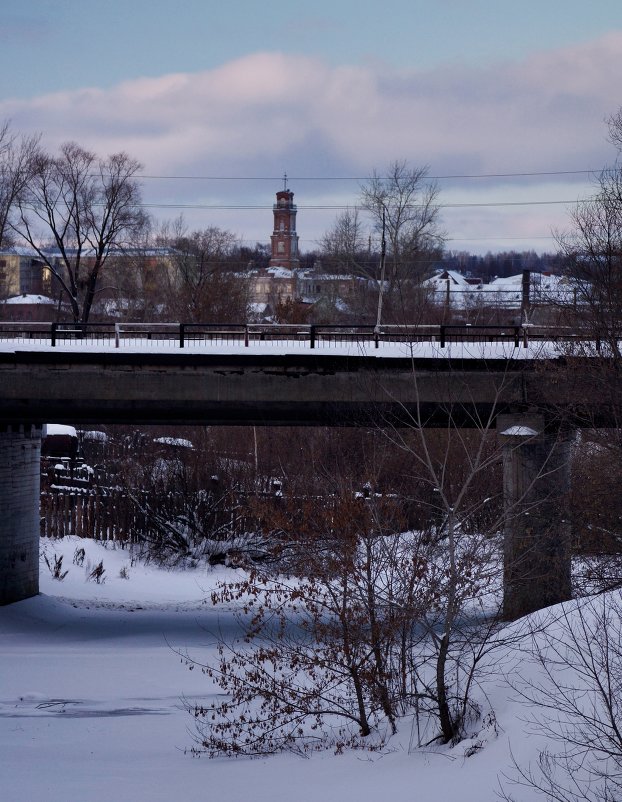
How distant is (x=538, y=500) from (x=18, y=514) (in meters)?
14.5

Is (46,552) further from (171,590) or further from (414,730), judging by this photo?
(414,730)

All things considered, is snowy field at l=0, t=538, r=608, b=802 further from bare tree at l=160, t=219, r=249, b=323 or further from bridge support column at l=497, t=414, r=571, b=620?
bare tree at l=160, t=219, r=249, b=323

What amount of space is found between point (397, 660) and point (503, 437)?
1254 cm

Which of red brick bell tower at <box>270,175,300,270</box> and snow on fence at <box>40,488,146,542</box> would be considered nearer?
snow on fence at <box>40,488,146,542</box>

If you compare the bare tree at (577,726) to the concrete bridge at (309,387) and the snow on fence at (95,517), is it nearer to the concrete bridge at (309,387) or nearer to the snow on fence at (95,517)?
the concrete bridge at (309,387)

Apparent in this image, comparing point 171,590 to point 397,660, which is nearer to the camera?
point 397,660

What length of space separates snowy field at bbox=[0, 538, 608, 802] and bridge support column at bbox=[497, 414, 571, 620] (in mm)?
7663

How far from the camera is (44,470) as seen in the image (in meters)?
38.2

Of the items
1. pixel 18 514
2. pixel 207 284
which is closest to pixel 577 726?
pixel 18 514

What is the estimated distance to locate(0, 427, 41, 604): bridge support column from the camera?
2648cm

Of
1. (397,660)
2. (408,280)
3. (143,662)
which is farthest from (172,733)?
(408,280)

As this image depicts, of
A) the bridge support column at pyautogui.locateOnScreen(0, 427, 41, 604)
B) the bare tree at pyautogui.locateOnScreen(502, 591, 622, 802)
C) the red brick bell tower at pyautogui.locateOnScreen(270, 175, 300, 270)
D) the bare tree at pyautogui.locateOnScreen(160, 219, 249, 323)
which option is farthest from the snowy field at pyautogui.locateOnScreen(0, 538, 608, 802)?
the red brick bell tower at pyautogui.locateOnScreen(270, 175, 300, 270)

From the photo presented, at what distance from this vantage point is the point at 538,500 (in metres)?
20.4

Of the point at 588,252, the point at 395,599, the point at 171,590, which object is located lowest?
the point at 171,590
